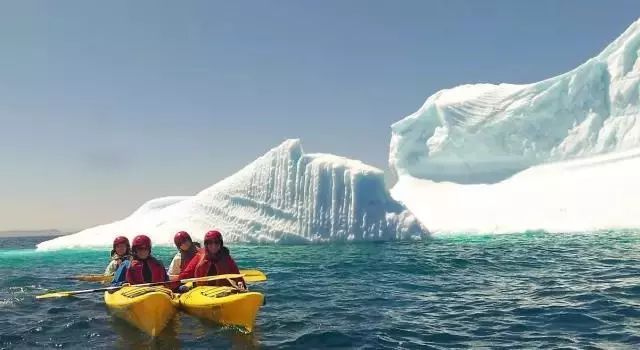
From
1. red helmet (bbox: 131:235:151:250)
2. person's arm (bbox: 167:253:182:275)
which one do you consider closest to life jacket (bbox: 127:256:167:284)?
red helmet (bbox: 131:235:151:250)

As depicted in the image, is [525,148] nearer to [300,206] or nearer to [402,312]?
[300,206]

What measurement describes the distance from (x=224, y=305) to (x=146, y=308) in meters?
1.31

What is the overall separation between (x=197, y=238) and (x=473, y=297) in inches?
888

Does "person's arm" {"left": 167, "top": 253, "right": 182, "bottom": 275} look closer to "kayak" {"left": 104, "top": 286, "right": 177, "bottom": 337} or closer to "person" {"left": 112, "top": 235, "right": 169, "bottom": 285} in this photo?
"person" {"left": 112, "top": 235, "right": 169, "bottom": 285}

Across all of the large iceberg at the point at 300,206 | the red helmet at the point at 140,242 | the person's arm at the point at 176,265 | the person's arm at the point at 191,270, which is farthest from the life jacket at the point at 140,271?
the large iceberg at the point at 300,206

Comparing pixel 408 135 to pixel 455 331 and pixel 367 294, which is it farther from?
pixel 455 331

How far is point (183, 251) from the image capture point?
12.0m

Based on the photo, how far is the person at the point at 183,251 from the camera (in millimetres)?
11789

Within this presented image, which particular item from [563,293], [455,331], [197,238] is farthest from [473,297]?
[197,238]

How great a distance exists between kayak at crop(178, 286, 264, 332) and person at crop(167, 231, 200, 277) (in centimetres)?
234

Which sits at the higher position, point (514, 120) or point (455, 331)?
point (514, 120)

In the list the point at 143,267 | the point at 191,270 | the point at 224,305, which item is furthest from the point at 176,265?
the point at 224,305

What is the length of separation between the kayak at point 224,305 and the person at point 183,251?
7.67 ft

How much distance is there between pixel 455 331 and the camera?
7.94 m
